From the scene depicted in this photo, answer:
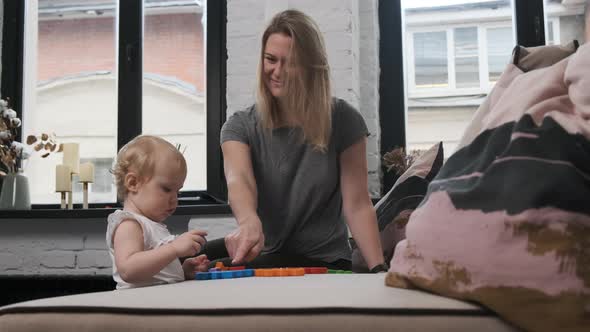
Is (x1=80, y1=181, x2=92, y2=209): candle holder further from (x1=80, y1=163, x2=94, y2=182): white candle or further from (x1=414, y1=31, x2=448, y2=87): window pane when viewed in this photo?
(x1=414, y1=31, x2=448, y2=87): window pane

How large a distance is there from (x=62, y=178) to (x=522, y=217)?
2.69 m

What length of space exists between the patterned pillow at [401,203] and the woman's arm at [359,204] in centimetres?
4

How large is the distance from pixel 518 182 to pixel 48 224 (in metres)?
2.73

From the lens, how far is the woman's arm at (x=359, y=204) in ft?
5.79

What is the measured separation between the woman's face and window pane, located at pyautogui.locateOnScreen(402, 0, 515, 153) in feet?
4.21

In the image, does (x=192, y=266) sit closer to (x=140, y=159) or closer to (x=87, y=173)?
(x=140, y=159)

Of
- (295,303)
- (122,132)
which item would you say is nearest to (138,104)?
(122,132)

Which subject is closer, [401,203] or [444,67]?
[401,203]

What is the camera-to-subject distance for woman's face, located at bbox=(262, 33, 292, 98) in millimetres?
1948

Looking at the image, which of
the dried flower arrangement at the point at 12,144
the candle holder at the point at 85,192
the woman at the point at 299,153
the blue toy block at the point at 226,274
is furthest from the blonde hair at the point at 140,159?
the dried flower arrangement at the point at 12,144

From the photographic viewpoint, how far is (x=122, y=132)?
10.8 ft

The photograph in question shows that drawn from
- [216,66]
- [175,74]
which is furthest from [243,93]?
[175,74]

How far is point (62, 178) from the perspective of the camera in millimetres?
3145

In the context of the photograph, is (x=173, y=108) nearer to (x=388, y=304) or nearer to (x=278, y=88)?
(x=278, y=88)
